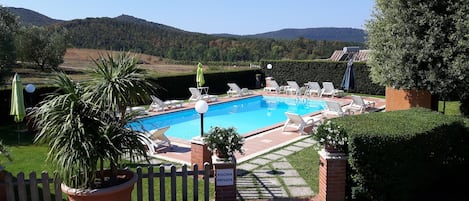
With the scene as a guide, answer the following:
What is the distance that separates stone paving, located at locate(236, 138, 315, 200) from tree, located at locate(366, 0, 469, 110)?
352cm

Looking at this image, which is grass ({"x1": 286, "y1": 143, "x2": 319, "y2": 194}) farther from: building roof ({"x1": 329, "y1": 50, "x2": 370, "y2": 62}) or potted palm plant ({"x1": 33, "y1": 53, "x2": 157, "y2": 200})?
building roof ({"x1": 329, "y1": 50, "x2": 370, "y2": 62})

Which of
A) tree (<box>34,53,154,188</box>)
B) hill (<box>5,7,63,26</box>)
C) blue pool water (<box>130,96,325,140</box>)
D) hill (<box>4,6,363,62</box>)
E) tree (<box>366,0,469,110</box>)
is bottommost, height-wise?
blue pool water (<box>130,96,325,140</box>)

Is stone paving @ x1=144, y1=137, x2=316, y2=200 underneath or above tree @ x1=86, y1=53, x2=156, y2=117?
underneath

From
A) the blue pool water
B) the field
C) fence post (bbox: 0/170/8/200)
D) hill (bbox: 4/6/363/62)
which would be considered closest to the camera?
fence post (bbox: 0/170/8/200)

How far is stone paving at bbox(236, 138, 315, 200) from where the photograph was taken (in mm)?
6375

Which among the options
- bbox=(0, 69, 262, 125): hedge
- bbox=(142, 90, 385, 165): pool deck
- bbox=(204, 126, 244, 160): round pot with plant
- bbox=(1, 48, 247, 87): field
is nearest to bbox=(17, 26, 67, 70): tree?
bbox=(1, 48, 247, 87): field

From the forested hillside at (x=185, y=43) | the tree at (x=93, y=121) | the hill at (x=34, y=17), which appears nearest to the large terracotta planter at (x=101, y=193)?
the tree at (x=93, y=121)

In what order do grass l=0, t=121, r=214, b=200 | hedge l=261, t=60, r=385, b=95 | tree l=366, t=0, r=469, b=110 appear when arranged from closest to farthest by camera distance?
grass l=0, t=121, r=214, b=200, tree l=366, t=0, r=469, b=110, hedge l=261, t=60, r=385, b=95

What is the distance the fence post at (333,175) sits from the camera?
18.4ft

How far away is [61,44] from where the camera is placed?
116 feet

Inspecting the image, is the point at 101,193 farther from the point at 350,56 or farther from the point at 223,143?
the point at 350,56

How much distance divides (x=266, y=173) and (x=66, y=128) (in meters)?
4.12

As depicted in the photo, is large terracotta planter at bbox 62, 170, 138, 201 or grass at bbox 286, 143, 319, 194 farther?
grass at bbox 286, 143, 319, 194

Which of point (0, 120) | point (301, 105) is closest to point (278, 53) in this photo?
point (301, 105)
